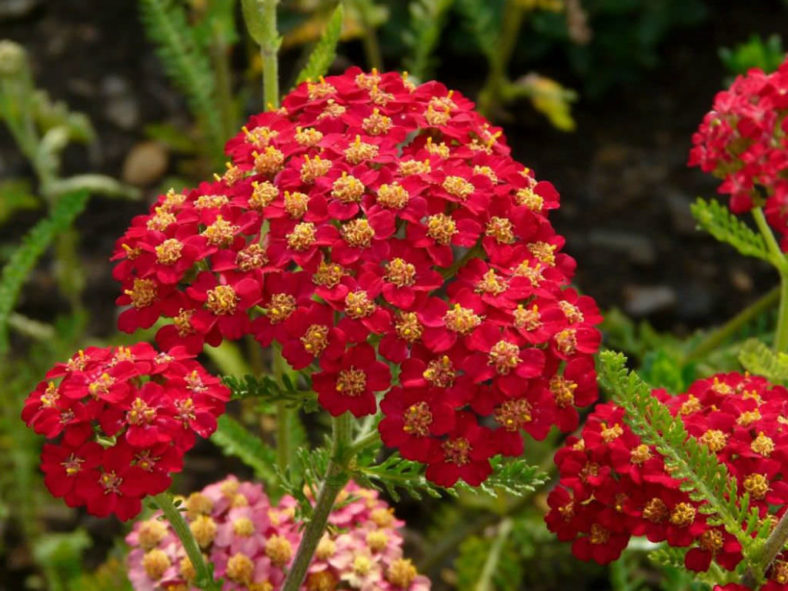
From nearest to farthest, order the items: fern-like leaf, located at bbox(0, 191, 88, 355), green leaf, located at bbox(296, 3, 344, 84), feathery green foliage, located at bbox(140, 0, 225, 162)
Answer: green leaf, located at bbox(296, 3, 344, 84), fern-like leaf, located at bbox(0, 191, 88, 355), feathery green foliage, located at bbox(140, 0, 225, 162)

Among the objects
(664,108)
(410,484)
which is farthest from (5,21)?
(410,484)

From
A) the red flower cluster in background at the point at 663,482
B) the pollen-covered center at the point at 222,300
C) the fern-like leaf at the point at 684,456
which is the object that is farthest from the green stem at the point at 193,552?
the fern-like leaf at the point at 684,456

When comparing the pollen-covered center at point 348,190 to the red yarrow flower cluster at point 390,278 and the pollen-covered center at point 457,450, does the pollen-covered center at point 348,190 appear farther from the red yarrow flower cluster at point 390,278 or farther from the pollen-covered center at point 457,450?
the pollen-covered center at point 457,450

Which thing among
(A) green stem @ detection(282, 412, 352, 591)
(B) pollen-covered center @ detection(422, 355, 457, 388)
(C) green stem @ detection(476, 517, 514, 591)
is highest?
(B) pollen-covered center @ detection(422, 355, 457, 388)

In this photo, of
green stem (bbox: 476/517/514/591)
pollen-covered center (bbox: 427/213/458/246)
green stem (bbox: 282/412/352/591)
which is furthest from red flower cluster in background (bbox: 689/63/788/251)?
green stem (bbox: 476/517/514/591)

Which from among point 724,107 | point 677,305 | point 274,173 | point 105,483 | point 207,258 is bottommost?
point 677,305

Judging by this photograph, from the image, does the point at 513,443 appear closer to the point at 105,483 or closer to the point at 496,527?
the point at 105,483

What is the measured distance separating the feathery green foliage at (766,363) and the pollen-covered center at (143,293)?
92cm

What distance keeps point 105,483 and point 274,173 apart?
522 mm

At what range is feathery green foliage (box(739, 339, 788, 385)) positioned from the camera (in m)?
1.71

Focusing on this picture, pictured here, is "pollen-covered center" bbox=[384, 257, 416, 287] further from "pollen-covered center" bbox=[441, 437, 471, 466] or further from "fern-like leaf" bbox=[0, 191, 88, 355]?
"fern-like leaf" bbox=[0, 191, 88, 355]

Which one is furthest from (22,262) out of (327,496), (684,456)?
(684,456)

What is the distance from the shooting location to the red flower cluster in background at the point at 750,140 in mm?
1640

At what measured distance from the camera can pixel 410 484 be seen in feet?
5.15
